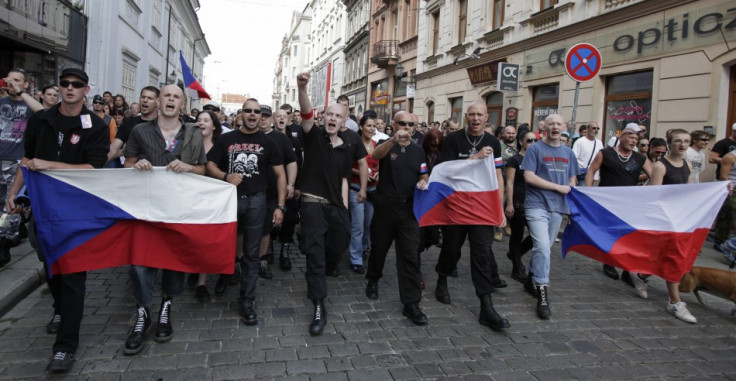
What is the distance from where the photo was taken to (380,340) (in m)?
3.85

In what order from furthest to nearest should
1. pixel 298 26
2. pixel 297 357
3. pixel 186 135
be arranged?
pixel 298 26 < pixel 186 135 < pixel 297 357

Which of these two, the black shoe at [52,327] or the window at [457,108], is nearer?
the black shoe at [52,327]

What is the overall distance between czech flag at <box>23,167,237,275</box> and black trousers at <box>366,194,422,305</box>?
4.55 feet

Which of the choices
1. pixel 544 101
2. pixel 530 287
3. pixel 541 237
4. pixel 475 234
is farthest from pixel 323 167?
pixel 544 101

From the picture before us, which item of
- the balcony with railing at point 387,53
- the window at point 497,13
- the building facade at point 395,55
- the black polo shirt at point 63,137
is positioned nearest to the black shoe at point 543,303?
the black polo shirt at point 63,137

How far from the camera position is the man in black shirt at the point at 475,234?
4.40m

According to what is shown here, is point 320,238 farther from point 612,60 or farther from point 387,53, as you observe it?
point 387,53

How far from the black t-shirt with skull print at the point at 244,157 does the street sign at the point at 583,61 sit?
6048 mm

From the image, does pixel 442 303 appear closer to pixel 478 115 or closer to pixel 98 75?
pixel 478 115

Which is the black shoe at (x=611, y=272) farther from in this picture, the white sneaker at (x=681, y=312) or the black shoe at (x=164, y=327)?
the black shoe at (x=164, y=327)

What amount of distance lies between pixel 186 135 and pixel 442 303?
2.92 meters

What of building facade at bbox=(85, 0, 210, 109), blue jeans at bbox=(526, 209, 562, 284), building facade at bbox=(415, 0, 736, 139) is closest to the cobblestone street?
blue jeans at bbox=(526, 209, 562, 284)

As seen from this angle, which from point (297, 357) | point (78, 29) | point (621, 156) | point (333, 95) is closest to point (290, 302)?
point (297, 357)

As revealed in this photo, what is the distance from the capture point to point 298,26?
76.7 metres
